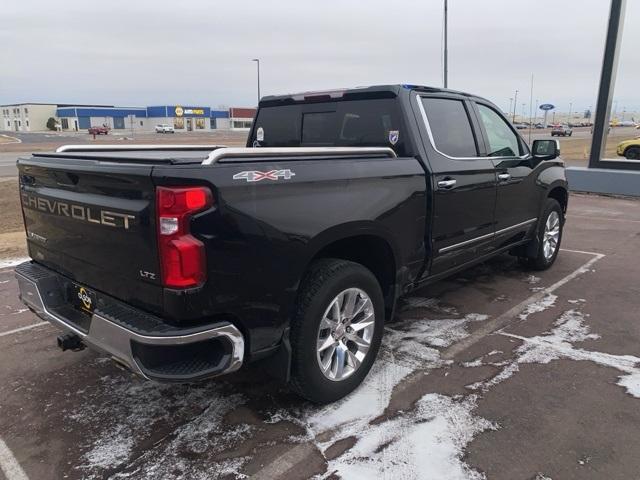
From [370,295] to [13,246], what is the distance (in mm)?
6205

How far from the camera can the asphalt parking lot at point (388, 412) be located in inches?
106

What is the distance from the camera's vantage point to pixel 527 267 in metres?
6.17

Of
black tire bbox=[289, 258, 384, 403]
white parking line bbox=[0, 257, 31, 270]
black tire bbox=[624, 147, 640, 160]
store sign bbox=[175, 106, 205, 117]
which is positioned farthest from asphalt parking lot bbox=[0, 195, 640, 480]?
store sign bbox=[175, 106, 205, 117]

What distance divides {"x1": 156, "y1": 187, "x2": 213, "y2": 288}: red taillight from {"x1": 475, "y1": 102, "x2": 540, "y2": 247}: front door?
311 cm

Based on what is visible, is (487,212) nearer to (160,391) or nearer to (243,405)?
(243,405)

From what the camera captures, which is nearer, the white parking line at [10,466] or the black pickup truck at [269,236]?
the black pickup truck at [269,236]

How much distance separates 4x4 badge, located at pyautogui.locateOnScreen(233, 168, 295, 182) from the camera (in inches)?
100

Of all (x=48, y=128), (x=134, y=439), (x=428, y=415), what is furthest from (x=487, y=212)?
(x=48, y=128)

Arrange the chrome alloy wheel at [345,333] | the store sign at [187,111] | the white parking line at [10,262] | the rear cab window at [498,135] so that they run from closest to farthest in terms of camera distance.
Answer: the chrome alloy wheel at [345,333], the rear cab window at [498,135], the white parking line at [10,262], the store sign at [187,111]

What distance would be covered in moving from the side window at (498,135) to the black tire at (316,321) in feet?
7.32

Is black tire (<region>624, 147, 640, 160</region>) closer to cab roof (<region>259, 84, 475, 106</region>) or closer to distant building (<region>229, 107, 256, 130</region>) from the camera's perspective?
cab roof (<region>259, 84, 475, 106</region>)

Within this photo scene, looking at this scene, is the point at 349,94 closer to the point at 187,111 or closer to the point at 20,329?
the point at 20,329

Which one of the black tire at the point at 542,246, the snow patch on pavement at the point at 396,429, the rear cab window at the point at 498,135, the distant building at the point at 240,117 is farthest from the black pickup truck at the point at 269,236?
the distant building at the point at 240,117

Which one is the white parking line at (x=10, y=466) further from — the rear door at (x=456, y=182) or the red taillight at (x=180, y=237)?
the rear door at (x=456, y=182)
